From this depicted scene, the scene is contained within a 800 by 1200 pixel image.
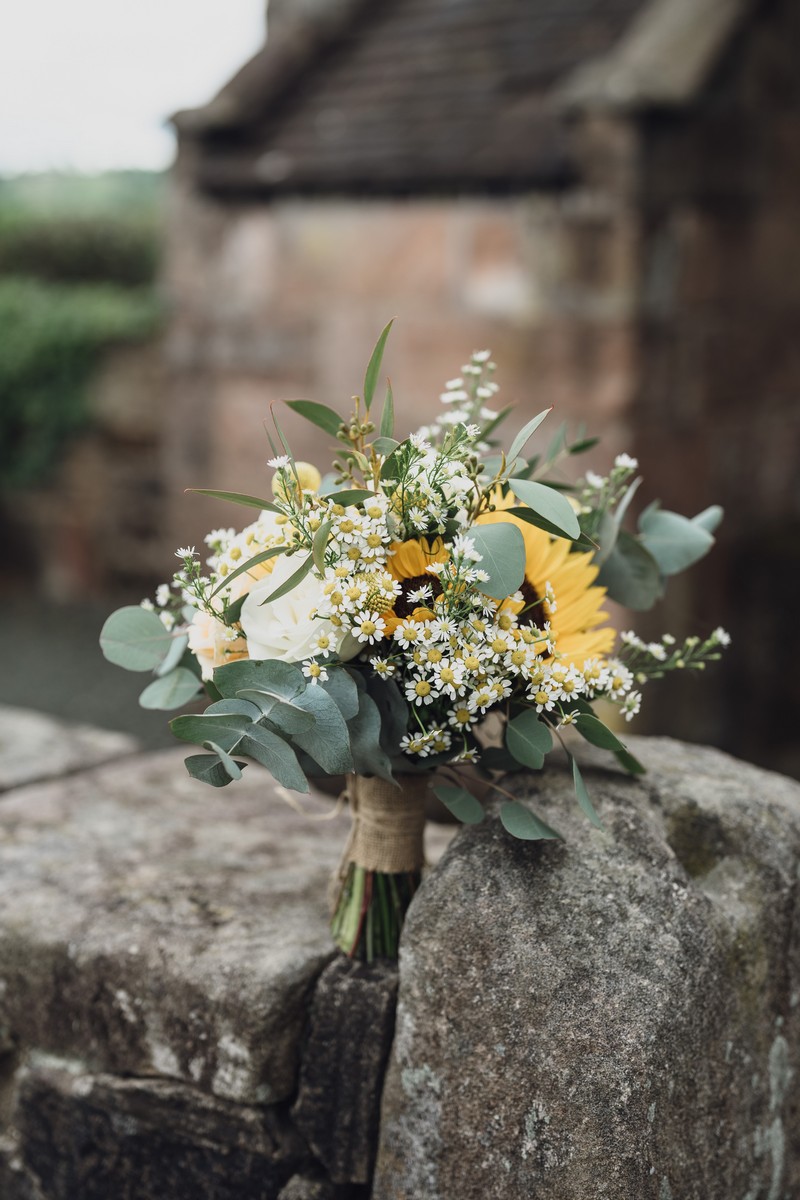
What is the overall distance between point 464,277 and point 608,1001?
3.76m

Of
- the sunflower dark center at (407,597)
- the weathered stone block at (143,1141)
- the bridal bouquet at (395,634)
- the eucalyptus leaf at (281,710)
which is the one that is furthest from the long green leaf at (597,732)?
the weathered stone block at (143,1141)

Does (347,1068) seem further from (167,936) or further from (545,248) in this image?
(545,248)

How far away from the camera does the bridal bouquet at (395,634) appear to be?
4.69ft

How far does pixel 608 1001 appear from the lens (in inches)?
56.4

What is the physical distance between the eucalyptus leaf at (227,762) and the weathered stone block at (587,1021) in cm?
30

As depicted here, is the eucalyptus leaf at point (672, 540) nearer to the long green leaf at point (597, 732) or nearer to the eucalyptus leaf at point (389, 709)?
the long green leaf at point (597, 732)

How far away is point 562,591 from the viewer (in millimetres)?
1611

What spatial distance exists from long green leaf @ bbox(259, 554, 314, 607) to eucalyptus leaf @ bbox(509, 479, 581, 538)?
249mm

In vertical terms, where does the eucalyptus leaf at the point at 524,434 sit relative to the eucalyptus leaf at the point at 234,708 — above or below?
above

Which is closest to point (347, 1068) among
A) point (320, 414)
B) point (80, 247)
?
point (320, 414)

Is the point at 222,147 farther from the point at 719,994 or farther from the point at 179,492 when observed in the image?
the point at 719,994

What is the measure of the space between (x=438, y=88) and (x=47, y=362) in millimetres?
2383

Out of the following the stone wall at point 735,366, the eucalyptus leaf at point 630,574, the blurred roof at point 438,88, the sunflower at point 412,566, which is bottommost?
the sunflower at point 412,566

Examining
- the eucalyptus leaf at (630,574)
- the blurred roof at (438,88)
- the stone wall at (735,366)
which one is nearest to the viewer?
the eucalyptus leaf at (630,574)
